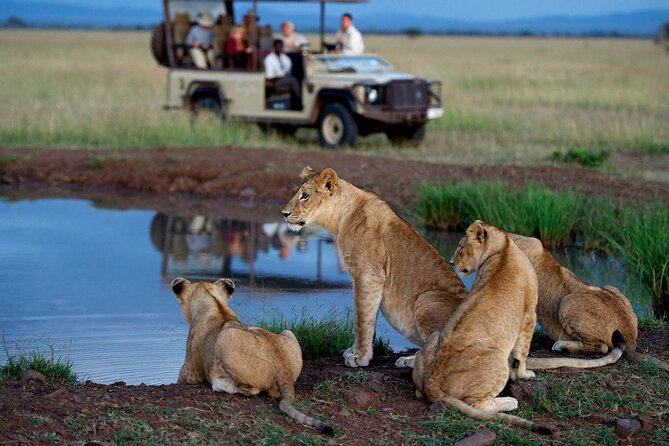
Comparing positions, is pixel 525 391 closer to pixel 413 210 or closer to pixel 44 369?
pixel 44 369

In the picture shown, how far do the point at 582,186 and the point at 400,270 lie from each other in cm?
715

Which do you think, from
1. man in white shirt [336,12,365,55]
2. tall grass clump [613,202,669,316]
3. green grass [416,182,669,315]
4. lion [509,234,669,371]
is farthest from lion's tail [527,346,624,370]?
man in white shirt [336,12,365,55]

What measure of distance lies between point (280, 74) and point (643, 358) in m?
12.7

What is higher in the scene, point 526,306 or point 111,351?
point 526,306

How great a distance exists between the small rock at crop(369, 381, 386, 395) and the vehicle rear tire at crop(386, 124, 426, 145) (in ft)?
42.1

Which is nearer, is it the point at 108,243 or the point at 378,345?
the point at 378,345

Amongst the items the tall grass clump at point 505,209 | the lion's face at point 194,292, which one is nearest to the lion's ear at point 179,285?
the lion's face at point 194,292

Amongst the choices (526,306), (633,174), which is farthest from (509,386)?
(633,174)

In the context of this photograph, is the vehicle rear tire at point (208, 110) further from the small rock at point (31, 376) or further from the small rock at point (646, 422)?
the small rock at point (646, 422)

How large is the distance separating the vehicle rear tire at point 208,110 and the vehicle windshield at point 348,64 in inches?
72.7

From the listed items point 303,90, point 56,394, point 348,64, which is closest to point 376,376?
point 56,394

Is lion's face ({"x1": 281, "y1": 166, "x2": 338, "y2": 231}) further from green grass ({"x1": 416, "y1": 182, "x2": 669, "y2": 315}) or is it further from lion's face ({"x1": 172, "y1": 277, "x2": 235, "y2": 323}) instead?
green grass ({"x1": 416, "y1": 182, "x2": 669, "y2": 315})

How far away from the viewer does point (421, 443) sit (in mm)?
5156

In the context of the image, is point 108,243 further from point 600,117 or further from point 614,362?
point 600,117
